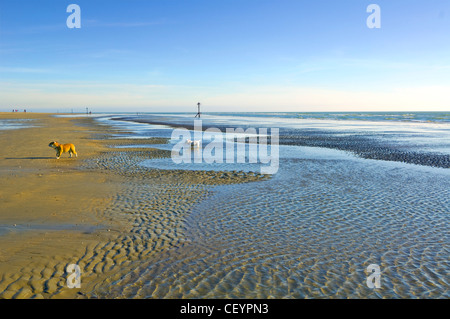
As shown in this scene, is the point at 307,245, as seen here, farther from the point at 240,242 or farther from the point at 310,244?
the point at 240,242

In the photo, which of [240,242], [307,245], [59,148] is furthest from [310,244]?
[59,148]

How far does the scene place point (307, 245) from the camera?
7.88 meters

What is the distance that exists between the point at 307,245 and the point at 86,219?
22.4 ft

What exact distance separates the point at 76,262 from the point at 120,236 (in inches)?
62.7

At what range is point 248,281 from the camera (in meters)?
6.22

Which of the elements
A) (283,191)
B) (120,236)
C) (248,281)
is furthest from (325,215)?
(120,236)

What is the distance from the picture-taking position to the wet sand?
6.23 meters

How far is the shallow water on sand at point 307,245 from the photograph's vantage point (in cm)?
598

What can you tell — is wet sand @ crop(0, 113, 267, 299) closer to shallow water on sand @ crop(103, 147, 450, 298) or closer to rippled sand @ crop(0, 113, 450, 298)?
rippled sand @ crop(0, 113, 450, 298)

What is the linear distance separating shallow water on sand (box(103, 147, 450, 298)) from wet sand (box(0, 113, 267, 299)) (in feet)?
2.09

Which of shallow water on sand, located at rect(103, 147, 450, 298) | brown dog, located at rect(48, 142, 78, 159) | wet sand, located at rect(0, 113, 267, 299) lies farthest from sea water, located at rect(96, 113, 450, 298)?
brown dog, located at rect(48, 142, 78, 159)

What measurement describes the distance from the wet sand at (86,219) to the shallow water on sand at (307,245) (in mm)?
638

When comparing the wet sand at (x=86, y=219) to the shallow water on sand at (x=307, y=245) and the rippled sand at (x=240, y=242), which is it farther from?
the shallow water on sand at (x=307, y=245)
